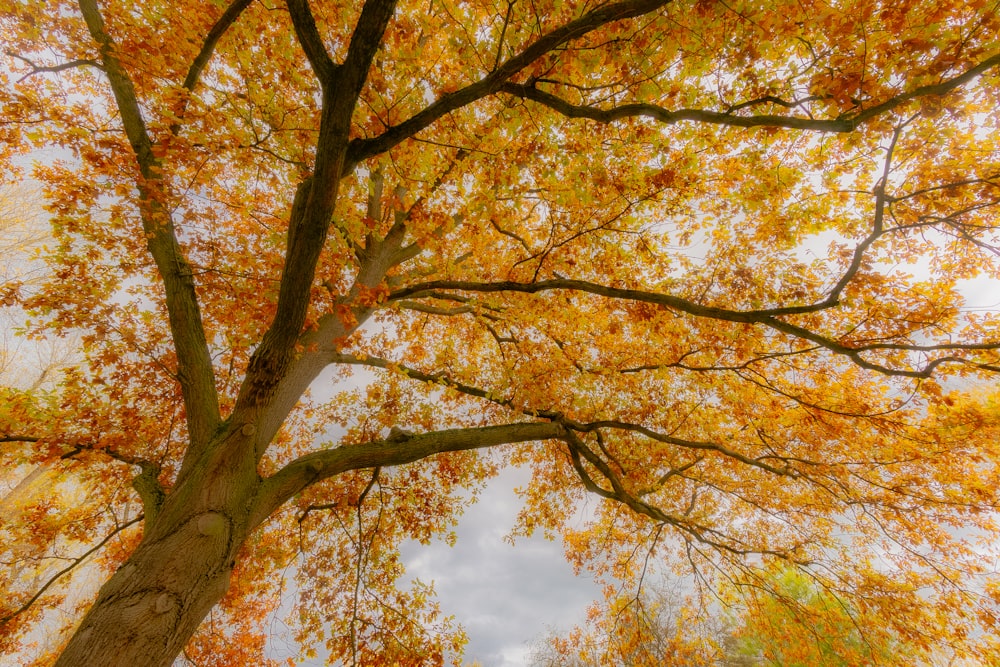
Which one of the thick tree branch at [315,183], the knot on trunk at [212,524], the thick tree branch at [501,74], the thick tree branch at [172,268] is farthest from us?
the thick tree branch at [172,268]

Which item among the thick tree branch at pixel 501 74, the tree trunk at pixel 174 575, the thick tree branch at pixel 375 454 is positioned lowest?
the tree trunk at pixel 174 575

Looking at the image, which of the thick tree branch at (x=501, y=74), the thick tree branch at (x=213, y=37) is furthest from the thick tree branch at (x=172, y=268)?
the thick tree branch at (x=501, y=74)

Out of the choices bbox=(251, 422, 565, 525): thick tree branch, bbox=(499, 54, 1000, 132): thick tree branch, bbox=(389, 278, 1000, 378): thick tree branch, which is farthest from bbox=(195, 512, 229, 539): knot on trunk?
bbox=(499, 54, 1000, 132): thick tree branch

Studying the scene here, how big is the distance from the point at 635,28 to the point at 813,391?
6697mm

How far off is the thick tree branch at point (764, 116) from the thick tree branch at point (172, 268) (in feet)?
13.6

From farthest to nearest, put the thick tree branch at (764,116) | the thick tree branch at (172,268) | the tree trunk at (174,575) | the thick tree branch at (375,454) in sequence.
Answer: the thick tree branch at (172,268) → the thick tree branch at (375,454) → the thick tree branch at (764,116) → the tree trunk at (174,575)

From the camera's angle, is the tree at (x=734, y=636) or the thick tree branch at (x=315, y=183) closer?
the thick tree branch at (x=315, y=183)

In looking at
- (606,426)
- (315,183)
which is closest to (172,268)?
(315,183)

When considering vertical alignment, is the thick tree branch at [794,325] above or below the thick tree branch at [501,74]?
below

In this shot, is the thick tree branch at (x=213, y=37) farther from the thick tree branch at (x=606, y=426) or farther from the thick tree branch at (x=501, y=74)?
the thick tree branch at (x=606, y=426)

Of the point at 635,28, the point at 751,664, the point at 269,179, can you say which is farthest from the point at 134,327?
the point at 751,664

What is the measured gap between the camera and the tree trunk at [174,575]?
273cm

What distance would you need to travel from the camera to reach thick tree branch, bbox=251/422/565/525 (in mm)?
3965

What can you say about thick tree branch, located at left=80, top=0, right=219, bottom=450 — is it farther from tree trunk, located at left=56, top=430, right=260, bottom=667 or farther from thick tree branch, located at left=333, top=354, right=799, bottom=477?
thick tree branch, located at left=333, top=354, right=799, bottom=477
